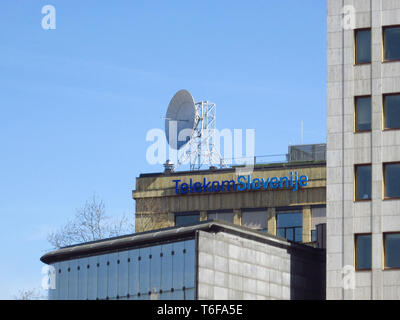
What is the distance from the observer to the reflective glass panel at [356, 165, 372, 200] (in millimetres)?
61562

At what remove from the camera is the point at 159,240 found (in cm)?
5809

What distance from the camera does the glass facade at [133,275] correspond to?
55750mm

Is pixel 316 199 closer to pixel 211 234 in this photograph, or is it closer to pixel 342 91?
pixel 342 91

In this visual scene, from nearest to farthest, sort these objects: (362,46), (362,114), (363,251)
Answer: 1. (363,251)
2. (362,114)
3. (362,46)

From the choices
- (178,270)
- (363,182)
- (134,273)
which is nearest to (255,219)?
(363,182)

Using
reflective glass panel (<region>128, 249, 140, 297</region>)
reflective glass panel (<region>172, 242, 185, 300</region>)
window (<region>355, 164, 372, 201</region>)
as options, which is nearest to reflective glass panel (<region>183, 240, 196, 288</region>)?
reflective glass panel (<region>172, 242, 185, 300</region>)

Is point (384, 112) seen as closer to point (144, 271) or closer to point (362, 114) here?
point (362, 114)

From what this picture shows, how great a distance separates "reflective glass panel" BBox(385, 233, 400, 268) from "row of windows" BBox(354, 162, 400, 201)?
2.36 m

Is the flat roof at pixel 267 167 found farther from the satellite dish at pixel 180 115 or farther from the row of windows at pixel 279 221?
the row of windows at pixel 279 221

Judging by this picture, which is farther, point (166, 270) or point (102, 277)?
point (102, 277)

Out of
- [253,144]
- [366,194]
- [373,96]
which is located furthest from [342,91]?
[253,144]

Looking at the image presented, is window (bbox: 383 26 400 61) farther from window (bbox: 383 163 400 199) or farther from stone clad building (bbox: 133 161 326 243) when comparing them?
stone clad building (bbox: 133 161 326 243)

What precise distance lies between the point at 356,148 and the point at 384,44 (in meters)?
6.48

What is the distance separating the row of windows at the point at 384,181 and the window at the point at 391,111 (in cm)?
235
